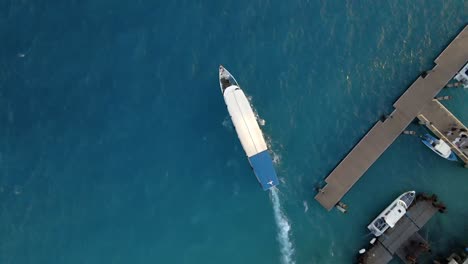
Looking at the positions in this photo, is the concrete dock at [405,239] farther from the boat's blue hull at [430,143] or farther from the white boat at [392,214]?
the boat's blue hull at [430,143]

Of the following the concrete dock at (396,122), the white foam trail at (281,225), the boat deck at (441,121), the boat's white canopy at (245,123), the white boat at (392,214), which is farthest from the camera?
the boat deck at (441,121)

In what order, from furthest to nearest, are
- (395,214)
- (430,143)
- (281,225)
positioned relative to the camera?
(430,143) → (281,225) → (395,214)

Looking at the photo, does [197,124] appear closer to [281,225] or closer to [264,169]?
[264,169]

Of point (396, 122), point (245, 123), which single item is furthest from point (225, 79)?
point (396, 122)

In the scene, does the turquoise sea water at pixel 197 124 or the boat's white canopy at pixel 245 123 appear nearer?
the boat's white canopy at pixel 245 123

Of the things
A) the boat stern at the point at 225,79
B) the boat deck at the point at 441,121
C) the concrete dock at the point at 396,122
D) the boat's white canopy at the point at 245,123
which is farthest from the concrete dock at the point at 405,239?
the boat stern at the point at 225,79

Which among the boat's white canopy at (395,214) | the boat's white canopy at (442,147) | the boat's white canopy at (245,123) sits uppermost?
the boat's white canopy at (245,123)
